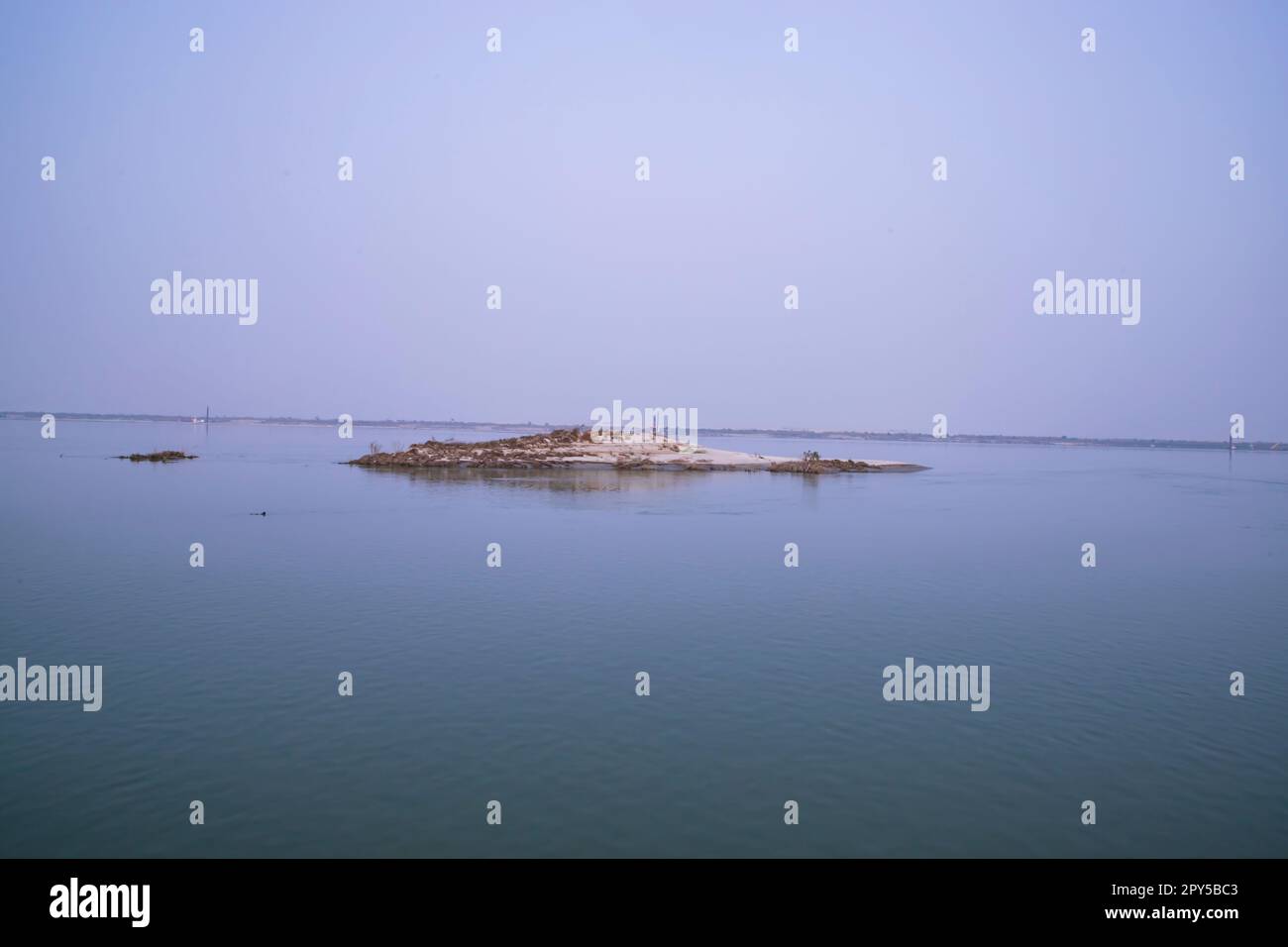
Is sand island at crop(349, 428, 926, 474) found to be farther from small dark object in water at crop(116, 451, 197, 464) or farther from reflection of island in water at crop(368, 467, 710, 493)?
small dark object in water at crop(116, 451, 197, 464)

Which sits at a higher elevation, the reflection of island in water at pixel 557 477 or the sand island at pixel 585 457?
the sand island at pixel 585 457

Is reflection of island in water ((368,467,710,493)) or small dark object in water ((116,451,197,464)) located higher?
small dark object in water ((116,451,197,464))

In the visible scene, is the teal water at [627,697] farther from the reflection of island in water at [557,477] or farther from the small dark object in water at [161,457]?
the small dark object in water at [161,457]

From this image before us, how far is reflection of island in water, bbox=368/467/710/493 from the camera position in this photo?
77.1 meters

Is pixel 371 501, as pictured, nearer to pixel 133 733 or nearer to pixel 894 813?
pixel 133 733

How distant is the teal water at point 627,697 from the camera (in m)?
13.2

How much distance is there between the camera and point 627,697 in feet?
63.1

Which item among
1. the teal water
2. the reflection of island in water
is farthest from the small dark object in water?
the teal water

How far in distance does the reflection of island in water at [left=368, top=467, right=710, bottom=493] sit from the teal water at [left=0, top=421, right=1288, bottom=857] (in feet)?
103

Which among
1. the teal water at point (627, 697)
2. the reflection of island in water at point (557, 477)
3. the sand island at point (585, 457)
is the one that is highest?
the sand island at point (585, 457)

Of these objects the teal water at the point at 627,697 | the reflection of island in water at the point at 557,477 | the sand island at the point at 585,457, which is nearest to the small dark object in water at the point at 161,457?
the sand island at the point at 585,457

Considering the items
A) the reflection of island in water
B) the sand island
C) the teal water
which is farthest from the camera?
the sand island

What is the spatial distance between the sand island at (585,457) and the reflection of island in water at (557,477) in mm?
1560
